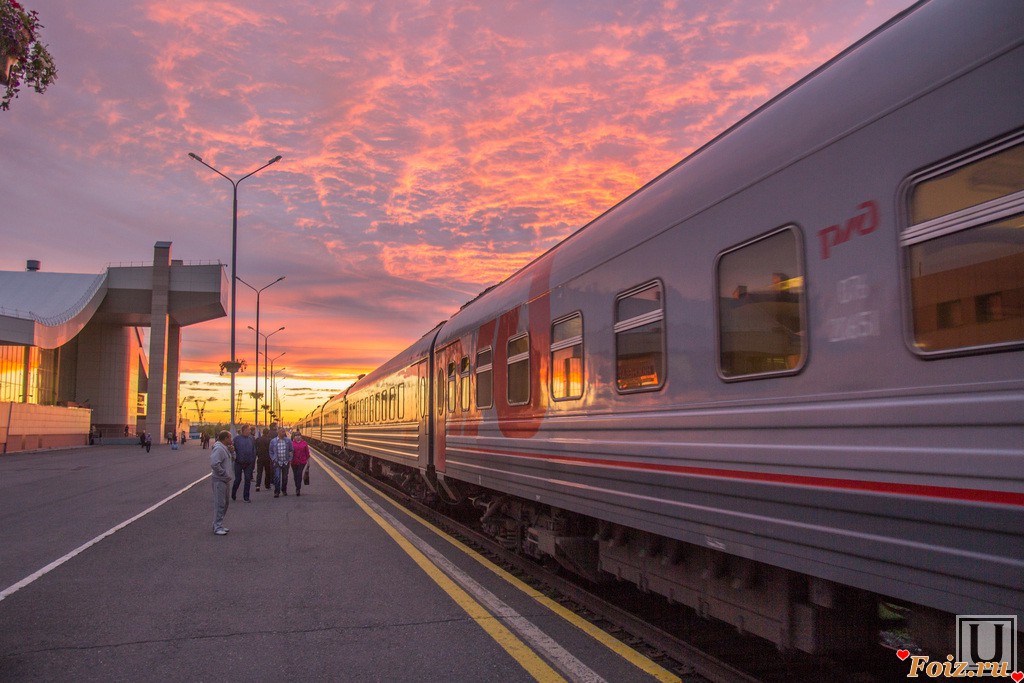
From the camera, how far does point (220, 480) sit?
11.4 meters

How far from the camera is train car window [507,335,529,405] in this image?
7.51 metres

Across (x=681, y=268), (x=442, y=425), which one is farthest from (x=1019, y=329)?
(x=442, y=425)

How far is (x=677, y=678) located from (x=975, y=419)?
264 centimetres

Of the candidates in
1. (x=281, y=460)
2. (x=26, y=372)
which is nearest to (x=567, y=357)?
(x=281, y=460)

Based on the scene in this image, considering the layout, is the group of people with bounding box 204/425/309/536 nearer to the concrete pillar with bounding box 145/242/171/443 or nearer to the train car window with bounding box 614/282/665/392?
the train car window with bounding box 614/282/665/392

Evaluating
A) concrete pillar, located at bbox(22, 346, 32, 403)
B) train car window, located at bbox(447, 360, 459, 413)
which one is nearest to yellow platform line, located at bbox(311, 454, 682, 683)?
train car window, located at bbox(447, 360, 459, 413)

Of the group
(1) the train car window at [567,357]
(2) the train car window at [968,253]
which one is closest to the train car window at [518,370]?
(1) the train car window at [567,357]

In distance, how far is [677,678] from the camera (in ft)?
15.3

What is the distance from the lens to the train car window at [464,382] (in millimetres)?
9969

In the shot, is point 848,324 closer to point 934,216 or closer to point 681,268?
point 934,216

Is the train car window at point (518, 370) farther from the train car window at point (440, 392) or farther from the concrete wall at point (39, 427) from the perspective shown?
the concrete wall at point (39, 427)

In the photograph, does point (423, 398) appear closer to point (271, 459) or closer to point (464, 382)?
point (464, 382)

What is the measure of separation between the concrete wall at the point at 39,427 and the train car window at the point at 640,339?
5690cm

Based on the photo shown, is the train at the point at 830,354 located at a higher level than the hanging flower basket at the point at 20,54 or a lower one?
lower
